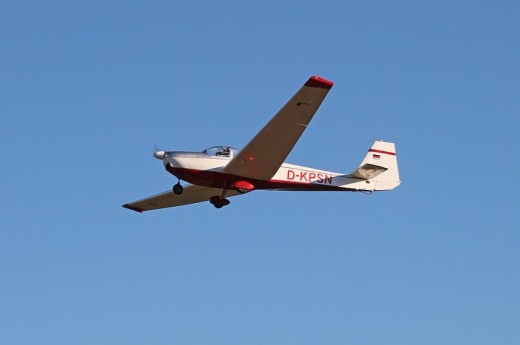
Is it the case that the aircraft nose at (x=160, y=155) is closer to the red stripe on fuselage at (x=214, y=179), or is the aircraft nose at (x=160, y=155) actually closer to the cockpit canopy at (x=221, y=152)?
the red stripe on fuselage at (x=214, y=179)

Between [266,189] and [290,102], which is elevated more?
[290,102]

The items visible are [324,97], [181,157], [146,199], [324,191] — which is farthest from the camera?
[146,199]

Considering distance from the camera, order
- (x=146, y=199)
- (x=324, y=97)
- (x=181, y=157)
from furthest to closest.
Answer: (x=146, y=199) < (x=181, y=157) < (x=324, y=97)

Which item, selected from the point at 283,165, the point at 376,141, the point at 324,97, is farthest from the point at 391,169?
the point at 324,97

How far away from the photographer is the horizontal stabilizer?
1513 inches

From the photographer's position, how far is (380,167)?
38.2 meters

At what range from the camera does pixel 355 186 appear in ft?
127

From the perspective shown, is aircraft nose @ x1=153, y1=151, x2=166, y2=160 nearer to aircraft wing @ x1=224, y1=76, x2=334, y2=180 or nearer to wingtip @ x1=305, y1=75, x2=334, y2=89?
aircraft wing @ x1=224, y1=76, x2=334, y2=180

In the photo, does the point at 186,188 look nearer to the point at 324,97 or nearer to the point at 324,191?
the point at 324,191

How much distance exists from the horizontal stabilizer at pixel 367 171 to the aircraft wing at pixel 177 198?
14.3 ft

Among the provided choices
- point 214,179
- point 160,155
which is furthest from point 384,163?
point 160,155

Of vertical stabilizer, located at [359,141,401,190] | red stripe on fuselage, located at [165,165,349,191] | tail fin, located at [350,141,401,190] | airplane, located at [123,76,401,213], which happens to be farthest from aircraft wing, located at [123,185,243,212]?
vertical stabilizer, located at [359,141,401,190]

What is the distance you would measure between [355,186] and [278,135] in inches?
200

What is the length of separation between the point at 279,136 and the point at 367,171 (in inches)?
198
